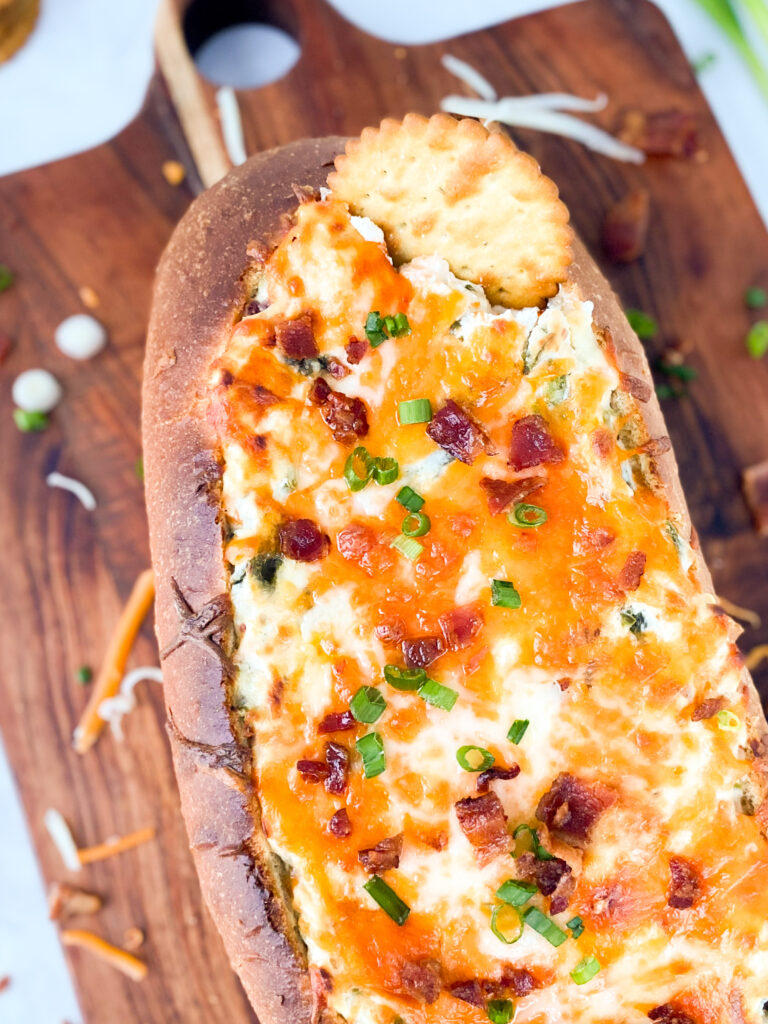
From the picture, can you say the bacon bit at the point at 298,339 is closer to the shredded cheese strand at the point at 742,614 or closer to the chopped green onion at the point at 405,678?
the chopped green onion at the point at 405,678

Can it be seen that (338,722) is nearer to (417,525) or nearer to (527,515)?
(417,525)

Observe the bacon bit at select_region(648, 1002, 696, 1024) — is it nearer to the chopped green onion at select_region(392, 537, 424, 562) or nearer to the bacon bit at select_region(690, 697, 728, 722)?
the bacon bit at select_region(690, 697, 728, 722)

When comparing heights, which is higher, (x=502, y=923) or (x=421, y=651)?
(x=421, y=651)

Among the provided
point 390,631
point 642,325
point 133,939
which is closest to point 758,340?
point 642,325

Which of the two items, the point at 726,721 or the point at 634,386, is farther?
the point at 634,386

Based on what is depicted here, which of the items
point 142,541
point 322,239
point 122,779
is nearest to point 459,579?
point 322,239

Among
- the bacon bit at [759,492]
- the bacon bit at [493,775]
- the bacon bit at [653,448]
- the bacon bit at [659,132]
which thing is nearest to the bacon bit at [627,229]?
the bacon bit at [659,132]
